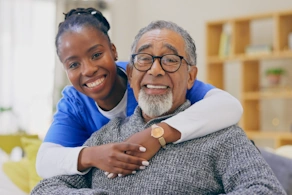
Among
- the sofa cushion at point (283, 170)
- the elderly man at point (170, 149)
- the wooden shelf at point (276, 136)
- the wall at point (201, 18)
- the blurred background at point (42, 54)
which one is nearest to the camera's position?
the elderly man at point (170, 149)

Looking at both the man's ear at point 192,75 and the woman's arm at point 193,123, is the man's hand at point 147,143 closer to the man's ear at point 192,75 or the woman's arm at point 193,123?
the woman's arm at point 193,123

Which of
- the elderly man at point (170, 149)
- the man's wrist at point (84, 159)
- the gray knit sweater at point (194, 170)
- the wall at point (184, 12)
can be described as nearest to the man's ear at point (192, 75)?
the elderly man at point (170, 149)

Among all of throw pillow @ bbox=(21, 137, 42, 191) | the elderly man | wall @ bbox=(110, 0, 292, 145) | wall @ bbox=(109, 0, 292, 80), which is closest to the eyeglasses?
the elderly man

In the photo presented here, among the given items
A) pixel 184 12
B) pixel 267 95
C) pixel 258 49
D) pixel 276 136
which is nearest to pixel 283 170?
pixel 276 136

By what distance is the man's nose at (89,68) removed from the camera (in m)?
1.79

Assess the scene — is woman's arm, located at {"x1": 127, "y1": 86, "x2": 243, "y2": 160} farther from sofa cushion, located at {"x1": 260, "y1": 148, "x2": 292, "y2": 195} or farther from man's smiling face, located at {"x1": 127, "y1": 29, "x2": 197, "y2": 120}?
sofa cushion, located at {"x1": 260, "y1": 148, "x2": 292, "y2": 195}

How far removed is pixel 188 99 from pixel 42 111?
440 cm

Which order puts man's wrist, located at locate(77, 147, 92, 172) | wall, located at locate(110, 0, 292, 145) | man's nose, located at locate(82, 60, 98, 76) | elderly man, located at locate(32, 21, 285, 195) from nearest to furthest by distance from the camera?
1. elderly man, located at locate(32, 21, 285, 195)
2. man's wrist, located at locate(77, 147, 92, 172)
3. man's nose, located at locate(82, 60, 98, 76)
4. wall, located at locate(110, 0, 292, 145)

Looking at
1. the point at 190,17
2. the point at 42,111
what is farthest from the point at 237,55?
the point at 42,111

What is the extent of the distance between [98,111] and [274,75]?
3.60 meters

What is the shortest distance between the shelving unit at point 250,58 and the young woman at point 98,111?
3426 millimetres

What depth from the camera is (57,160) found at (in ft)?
5.64

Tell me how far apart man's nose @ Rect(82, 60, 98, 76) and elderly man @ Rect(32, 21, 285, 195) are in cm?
12

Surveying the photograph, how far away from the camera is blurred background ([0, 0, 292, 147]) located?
571 centimetres
